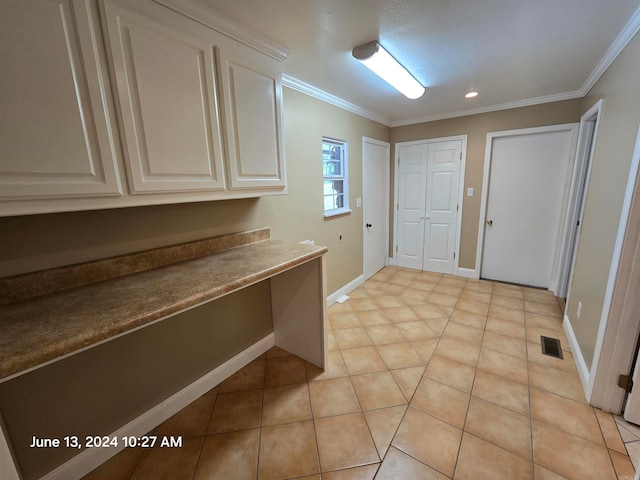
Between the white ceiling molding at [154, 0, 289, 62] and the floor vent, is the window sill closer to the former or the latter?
the white ceiling molding at [154, 0, 289, 62]

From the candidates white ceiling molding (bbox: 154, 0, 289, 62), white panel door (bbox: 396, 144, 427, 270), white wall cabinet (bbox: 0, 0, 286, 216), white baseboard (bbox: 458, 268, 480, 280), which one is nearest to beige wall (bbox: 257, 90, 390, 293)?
white ceiling molding (bbox: 154, 0, 289, 62)

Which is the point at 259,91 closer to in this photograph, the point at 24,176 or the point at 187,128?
the point at 187,128

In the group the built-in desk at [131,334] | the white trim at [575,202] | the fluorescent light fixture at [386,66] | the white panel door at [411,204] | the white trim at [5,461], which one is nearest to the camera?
the white trim at [5,461]

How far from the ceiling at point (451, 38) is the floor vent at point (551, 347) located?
2274 mm

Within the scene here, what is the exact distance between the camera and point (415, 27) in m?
1.54

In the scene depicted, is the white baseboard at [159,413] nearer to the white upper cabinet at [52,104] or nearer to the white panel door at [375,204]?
the white upper cabinet at [52,104]

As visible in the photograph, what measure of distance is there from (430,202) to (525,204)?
44.9 inches

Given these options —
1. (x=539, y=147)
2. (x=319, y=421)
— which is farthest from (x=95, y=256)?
(x=539, y=147)

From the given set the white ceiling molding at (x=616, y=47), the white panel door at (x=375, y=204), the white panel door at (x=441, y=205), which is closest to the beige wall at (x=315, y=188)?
the white panel door at (x=375, y=204)

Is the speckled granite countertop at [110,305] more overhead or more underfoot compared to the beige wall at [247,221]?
more underfoot

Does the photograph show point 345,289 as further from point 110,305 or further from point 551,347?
point 110,305

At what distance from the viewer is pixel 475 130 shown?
3414 mm

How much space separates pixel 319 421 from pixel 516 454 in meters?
1.06

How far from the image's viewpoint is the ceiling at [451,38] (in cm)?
137
